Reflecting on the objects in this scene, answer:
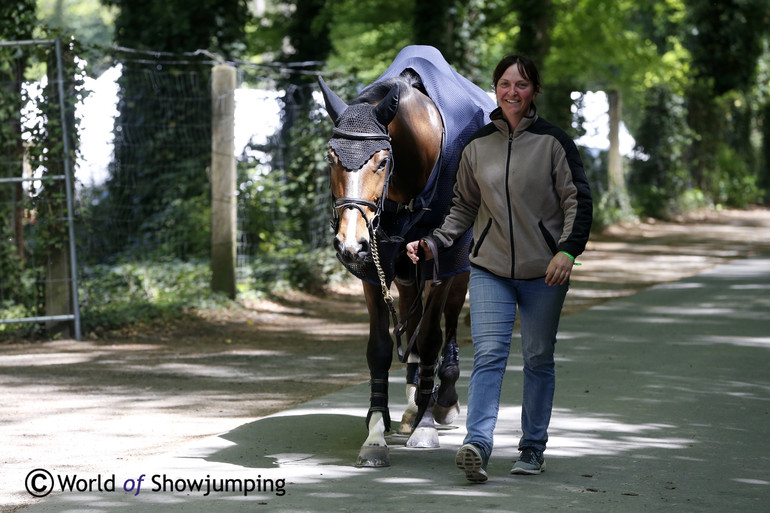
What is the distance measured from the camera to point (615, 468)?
5418 millimetres

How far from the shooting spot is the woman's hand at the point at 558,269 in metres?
5.11

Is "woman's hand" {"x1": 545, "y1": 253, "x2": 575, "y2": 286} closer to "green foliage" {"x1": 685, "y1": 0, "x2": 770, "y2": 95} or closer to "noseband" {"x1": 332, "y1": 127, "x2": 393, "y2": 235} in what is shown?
"noseband" {"x1": 332, "y1": 127, "x2": 393, "y2": 235}

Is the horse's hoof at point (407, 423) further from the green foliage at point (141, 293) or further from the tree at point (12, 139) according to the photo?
the tree at point (12, 139)

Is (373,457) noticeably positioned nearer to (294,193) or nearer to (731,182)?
(294,193)

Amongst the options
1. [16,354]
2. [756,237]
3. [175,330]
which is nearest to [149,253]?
[175,330]

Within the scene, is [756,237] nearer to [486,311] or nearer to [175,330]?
[175,330]

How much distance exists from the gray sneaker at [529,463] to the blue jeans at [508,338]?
0.12 ft

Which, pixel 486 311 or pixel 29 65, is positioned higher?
pixel 29 65

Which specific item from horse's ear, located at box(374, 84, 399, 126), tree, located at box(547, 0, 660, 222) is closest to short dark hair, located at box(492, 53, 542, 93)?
horse's ear, located at box(374, 84, 399, 126)

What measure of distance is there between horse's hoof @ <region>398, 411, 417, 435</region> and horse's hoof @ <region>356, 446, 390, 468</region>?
0.84 meters

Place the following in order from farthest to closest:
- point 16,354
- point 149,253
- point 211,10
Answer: point 211,10 < point 149,253 < point 16,354

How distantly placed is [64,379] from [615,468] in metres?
4.99

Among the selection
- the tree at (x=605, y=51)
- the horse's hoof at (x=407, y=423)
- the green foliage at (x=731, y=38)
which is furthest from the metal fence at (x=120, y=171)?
the tree at (x=605, y=51)

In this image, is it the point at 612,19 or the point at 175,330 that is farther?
the point at 612,19
